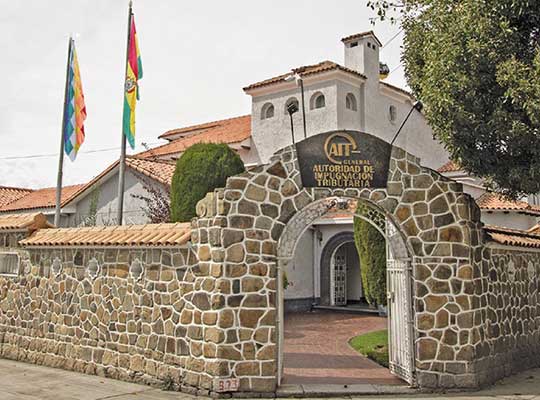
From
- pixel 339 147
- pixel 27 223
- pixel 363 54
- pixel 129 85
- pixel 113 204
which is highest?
pixel 363 54

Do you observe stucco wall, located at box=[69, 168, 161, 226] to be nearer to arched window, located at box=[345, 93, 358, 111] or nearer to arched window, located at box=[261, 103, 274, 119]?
arched window, located at box=[261, 103, 274, 119]

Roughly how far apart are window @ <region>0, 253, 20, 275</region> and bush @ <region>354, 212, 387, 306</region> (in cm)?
856

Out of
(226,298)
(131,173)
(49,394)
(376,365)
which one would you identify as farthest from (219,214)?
(131,173)

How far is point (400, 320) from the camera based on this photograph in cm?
942

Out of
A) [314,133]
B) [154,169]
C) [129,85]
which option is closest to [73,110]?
[129,85]

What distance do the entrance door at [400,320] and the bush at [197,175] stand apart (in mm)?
5160

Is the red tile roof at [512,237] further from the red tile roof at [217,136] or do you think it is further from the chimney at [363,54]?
the red tile roof at [217,136]

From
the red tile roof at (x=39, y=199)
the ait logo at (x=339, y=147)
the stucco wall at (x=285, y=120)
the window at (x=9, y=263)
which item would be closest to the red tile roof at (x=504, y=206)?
the stucco wall at (x=285, y=120)

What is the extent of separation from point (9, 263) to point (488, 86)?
34.0 ft

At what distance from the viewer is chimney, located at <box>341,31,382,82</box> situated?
22984mm

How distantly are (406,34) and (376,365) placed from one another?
6.51m

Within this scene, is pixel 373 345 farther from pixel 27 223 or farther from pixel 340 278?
pixel 340 278

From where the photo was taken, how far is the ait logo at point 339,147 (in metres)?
9.10

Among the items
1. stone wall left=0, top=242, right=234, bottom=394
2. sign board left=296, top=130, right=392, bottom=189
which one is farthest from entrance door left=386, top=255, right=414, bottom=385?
stone wall left=0, top=242, right=234, bottom=394
